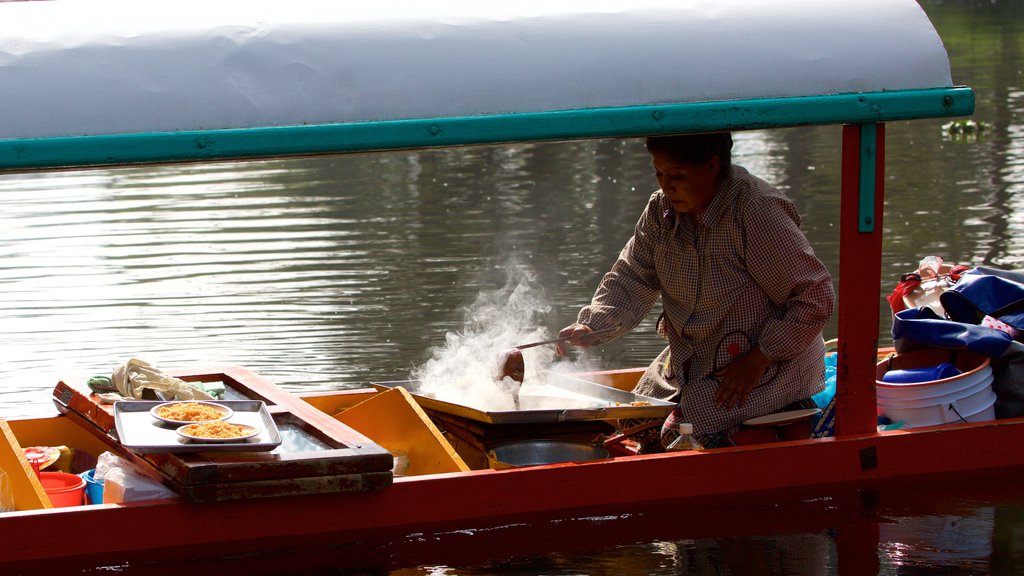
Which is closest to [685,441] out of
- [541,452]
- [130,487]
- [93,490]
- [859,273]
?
[541,452]

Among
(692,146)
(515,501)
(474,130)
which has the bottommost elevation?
(515,501)

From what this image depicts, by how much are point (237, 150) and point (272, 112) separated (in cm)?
18

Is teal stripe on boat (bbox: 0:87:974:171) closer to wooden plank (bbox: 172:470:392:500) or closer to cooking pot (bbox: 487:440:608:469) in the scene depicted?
wooden plank (bbox: 172:470:392:500)

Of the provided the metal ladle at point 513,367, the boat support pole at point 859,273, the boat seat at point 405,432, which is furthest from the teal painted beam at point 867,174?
the boat seat at point 405,432

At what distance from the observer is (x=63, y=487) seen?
4879mm

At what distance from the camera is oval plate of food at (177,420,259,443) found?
4.25 meters

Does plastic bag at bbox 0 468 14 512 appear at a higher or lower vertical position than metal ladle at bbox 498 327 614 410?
lower

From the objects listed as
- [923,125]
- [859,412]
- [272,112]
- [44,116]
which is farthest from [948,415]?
[923,125]

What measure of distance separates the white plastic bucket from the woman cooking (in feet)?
1.12

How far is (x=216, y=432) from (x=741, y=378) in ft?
6.31

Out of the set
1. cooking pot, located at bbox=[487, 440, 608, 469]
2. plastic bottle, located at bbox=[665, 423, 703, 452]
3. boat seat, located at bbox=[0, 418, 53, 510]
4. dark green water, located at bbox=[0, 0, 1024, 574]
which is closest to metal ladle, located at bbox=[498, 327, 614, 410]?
cooking pot, located at bbox=[487, 440, 608, 469]

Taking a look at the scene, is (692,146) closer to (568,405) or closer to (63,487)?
(568,405)

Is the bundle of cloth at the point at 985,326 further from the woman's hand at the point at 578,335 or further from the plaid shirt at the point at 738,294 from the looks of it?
the woman's hand at the point at 578,335

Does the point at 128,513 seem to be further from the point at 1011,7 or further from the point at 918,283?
the point at 1011,7
